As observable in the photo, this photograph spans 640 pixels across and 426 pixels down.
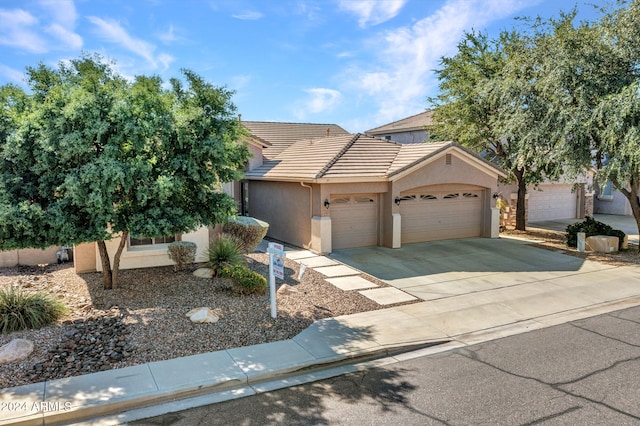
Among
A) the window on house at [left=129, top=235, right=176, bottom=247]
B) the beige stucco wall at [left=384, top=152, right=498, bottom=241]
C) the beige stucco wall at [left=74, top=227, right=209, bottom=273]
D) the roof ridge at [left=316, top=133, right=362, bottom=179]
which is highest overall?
the roof ridge at [left=316, top=133, right=362, bottom=179]

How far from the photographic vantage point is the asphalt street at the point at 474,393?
5.55m

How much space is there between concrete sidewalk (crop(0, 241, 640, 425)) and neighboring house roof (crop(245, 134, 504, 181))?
6179 millimetres

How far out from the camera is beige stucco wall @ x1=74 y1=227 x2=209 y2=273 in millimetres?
11977

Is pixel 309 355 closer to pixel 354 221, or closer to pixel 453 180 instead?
pixel 354 221

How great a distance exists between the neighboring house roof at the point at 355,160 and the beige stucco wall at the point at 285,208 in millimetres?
559

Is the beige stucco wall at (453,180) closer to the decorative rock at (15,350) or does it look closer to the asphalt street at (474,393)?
the asphalt street at (474,393)

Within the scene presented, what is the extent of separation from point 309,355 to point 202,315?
96.2 inches

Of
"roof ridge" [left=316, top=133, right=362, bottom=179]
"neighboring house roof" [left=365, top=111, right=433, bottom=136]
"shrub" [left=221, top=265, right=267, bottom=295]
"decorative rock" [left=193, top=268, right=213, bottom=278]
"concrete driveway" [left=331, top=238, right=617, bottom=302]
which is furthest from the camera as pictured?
"neighboring house roof" [left=365, top=111, right=433, bottom=136]

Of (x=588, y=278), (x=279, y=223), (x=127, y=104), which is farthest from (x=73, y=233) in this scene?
(x=588, y=278)

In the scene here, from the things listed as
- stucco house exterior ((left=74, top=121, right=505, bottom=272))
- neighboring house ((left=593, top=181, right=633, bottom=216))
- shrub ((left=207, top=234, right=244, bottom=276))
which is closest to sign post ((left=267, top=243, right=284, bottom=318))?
shrub ((left=207, top=234, right=244, bottom=276))

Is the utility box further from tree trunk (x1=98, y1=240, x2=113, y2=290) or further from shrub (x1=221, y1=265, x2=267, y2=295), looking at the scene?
tree trunk (x1=98, y1=240, x2=113, y2=290)

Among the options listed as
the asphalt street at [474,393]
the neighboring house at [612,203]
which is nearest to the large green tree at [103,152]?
the asphalt street at [474,393]

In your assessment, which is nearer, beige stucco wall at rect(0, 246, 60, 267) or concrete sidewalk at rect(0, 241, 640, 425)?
concrete sidewalk at rect(0, 241, 640, 425)

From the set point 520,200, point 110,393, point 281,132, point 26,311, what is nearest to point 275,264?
point 110,393
